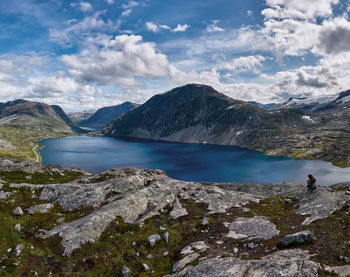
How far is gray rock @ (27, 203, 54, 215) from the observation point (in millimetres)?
36331

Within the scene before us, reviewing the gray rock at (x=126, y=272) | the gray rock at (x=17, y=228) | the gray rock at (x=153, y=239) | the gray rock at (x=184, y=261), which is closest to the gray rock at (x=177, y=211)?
the gray rock at (x=153, y=239)

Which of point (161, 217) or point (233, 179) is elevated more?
point (161, 217)

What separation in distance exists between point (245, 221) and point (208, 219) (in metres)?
6.27

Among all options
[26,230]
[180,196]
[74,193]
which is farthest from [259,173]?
[26,230]

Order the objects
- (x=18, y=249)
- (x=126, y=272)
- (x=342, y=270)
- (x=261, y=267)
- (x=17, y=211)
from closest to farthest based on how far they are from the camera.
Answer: (x=342, y=270)
(x=261, y=267)
(x=126, y=272)
(x=18, y=249)
(x=17, y=211)

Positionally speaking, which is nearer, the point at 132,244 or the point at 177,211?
the point at 132,244

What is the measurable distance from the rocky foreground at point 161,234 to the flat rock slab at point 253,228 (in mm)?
142

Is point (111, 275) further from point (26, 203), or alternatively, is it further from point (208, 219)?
point (26, 203)

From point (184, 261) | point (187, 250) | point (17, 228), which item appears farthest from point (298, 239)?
point (17, 228)

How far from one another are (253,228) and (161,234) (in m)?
14.1

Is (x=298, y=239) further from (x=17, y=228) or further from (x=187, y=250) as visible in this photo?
(x=17, y=228)

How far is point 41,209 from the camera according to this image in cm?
3766

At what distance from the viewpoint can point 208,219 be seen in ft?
118

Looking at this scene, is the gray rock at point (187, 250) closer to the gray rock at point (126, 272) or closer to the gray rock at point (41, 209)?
the gray rock at point (126, 272)
